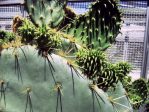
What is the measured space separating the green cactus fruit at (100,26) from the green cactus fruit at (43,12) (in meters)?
0.13

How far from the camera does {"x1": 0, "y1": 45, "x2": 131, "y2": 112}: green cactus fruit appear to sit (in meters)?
1.41

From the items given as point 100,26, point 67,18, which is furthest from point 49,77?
point 67,18

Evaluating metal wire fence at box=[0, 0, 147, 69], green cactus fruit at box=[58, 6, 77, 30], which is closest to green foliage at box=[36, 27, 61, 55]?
green cactus fruit at box=[58, 6, 77, 30]

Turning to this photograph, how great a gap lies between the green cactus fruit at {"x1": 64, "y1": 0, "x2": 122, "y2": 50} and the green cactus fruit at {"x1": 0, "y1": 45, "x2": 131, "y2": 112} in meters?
0.34

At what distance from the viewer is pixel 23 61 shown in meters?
1.43

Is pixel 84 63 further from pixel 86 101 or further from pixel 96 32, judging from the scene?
pixel 96 32

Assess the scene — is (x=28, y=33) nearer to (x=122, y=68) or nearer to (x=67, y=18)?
(x=122, y=68)

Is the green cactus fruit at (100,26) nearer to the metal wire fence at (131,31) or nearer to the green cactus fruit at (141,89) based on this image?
the green cactus fruit at (141,89)

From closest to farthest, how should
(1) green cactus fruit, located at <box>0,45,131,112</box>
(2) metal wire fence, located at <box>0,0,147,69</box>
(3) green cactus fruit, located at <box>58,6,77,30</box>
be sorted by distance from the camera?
(1) green cactus fruit, located at <box>0,45,131,112</box>
(3) green cactus fruit, located at <box>58,6,77,30</box>
(2) metal wire fence, located at <box>0,0,147,69</box>

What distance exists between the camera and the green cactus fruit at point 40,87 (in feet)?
4.61

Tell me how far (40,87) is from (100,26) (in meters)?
0.47

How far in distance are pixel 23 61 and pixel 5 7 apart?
1808 mm

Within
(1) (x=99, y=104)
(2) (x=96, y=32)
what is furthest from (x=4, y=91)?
(2) (x=96, y=32)

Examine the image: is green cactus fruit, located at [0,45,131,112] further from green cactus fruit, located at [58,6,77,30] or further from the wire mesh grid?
the wire mesh grid
